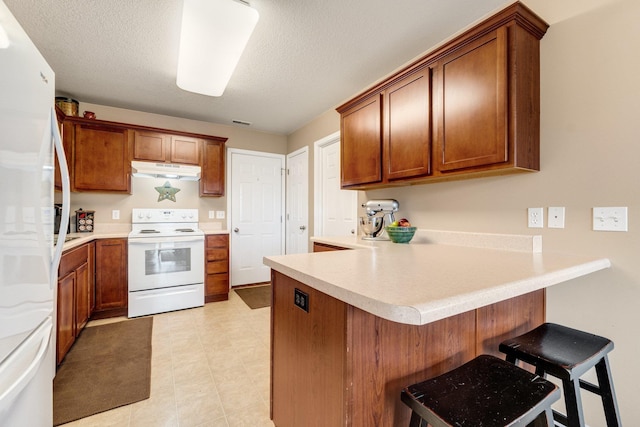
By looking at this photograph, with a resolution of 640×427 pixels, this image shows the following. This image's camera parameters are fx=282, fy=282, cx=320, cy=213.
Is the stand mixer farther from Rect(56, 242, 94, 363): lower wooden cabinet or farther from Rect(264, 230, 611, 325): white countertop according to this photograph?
Rect(56, 242, 94, 363): lower wooden cabinet

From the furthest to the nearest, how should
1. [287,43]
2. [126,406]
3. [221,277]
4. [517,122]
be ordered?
[221,277] < [287,43] < [126,406] < [517,122]

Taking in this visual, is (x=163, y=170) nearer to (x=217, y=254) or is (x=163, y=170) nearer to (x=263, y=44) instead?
(x=217, y=254)

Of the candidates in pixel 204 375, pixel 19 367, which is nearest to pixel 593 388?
pixel 19 367

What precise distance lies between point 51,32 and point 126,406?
2.66m

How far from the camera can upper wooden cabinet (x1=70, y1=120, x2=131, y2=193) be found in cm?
312

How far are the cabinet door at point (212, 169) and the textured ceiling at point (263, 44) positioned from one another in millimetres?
625

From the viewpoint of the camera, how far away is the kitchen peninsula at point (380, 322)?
81 cm

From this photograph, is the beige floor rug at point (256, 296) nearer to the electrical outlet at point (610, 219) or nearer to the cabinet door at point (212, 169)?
the cabinet door at point (212, 169)

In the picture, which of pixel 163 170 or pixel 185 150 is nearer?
pixel 163 170

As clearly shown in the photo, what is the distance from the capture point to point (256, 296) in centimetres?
388

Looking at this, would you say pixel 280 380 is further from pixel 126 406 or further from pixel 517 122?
pixel 517 122

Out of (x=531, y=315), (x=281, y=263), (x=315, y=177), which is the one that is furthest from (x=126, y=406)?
(x=315, y=177)

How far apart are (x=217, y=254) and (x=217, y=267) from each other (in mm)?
166

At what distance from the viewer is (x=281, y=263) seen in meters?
1.22
